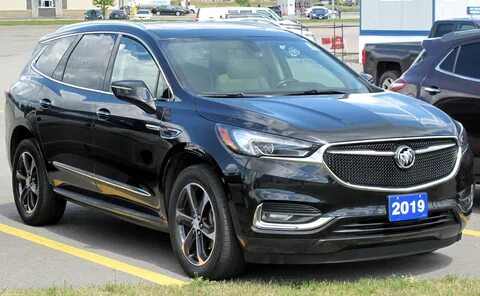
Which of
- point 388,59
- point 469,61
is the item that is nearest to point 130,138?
point 469,61

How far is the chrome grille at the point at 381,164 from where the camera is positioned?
18.9ft

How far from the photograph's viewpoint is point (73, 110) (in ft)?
24.6

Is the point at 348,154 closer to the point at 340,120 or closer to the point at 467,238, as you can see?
the point at 340,120

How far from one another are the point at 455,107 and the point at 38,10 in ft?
376

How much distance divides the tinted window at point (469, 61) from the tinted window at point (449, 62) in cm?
6

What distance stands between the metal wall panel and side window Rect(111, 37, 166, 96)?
79.1 feet

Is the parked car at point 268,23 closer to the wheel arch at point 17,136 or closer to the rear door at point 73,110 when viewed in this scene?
the rear door at point 73,110

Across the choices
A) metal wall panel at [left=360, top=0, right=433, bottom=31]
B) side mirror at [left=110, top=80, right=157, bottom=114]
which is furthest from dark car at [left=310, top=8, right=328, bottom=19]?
side mirror at [left=110, top=80, right=157, bottom=114]

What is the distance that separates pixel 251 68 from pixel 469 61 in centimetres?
304

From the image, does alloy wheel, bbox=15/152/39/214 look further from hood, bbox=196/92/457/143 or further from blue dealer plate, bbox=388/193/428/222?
blue dealer plate, bbox=388/193/428/222

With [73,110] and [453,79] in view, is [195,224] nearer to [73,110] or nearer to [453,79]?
[73,110]

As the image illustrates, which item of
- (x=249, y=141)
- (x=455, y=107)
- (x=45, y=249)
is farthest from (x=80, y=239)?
(x=455, y=107)

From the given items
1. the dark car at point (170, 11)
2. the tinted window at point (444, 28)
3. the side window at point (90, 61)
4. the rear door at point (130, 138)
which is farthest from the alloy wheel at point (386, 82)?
the dark car at point (170, 11)

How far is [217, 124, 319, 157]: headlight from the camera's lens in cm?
574
